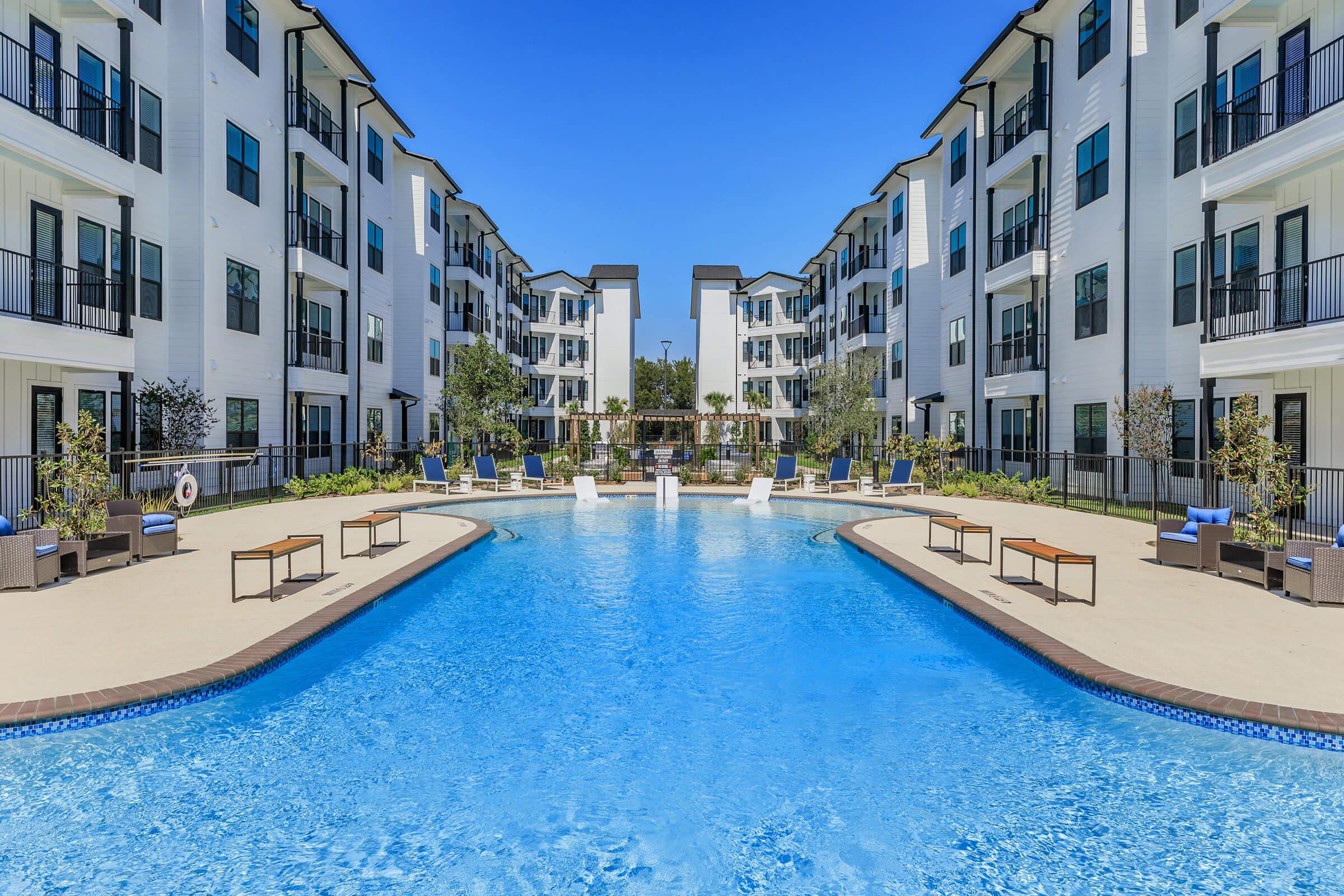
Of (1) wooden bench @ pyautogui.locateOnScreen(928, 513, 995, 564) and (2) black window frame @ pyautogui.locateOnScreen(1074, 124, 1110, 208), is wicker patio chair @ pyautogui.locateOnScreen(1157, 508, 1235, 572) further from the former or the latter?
(2) black window frame @ pyautogui.locateOnScreen(1074, 124, 1110, 208)

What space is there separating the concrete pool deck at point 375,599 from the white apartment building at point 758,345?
41.1 meters

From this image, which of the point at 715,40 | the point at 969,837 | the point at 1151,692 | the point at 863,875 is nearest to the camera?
the point at 863,875

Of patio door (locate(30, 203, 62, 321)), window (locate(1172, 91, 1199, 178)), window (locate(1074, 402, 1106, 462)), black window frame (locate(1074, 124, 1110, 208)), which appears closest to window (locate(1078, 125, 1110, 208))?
black window frame (locate(1074, 124, 1110, 208))

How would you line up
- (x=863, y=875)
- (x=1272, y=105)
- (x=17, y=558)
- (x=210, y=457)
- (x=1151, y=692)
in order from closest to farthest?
(x=863, y=875) → (x=1151, y=692) → (x=17, y=558) → (x=1272, y=105) → (x=210, y=457)

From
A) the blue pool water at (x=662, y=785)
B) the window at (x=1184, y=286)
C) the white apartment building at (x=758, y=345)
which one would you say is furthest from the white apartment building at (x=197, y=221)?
the white apartment building at (x=758, y=345)

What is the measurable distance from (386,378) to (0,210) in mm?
17502

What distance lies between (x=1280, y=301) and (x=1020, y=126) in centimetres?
1231

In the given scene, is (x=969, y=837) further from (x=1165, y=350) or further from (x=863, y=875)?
(x=1165, y=350)

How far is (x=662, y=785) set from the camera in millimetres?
5383

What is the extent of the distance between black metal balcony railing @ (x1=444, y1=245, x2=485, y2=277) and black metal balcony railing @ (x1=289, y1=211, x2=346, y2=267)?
11.2 meters

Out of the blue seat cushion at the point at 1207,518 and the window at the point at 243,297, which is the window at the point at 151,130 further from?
the blue seat cushion at the point at 1207,518

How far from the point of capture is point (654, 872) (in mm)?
4387

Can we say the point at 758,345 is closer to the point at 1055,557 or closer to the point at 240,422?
the point at 240,422

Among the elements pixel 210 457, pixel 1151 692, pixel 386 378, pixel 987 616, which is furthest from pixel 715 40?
pixel 1151 692
